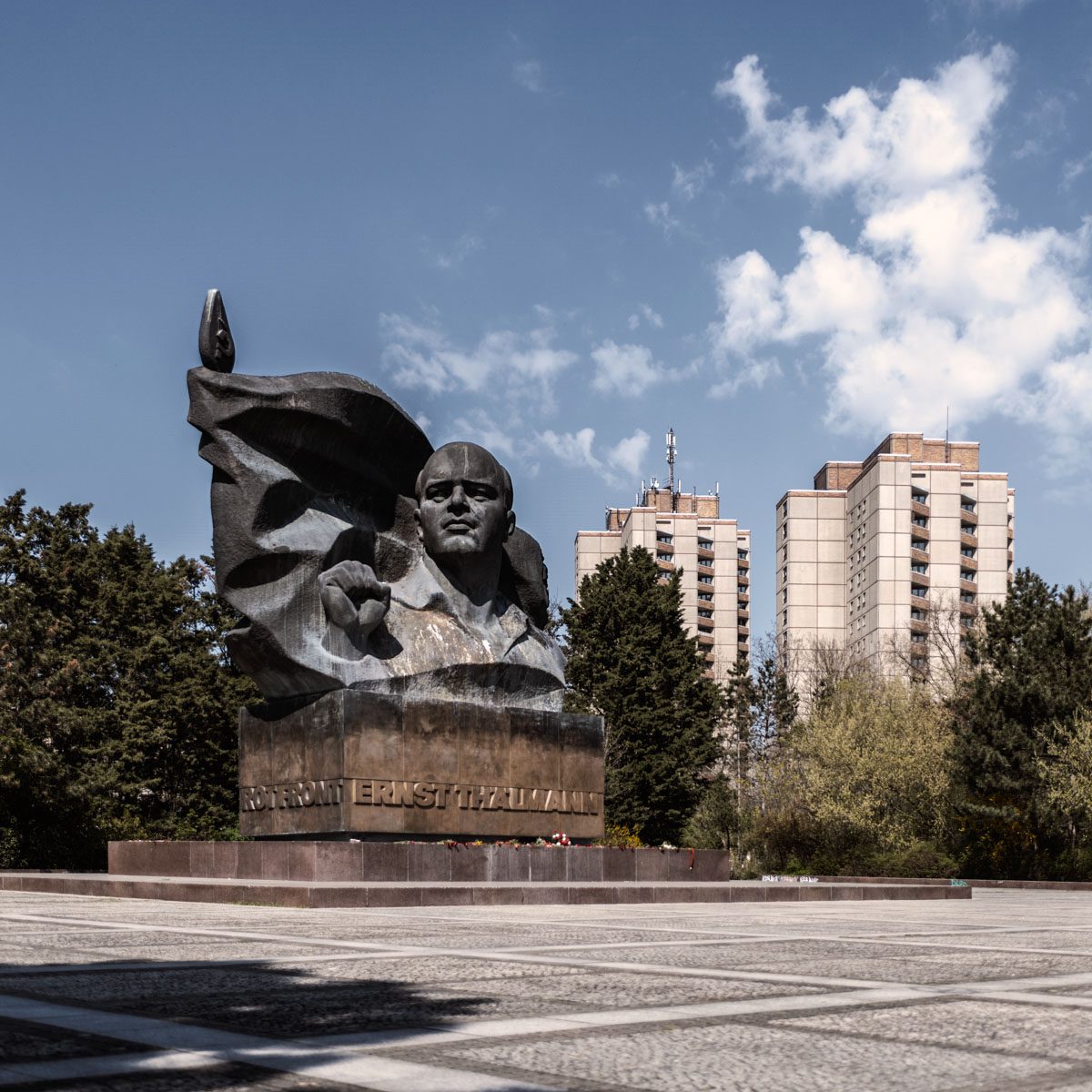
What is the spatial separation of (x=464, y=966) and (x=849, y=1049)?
11.5 feet

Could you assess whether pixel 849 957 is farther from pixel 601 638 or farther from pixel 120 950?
pixel 601 638

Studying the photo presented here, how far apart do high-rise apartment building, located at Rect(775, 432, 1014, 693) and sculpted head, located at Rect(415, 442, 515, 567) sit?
231 feet

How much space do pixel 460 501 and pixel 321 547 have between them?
2.15 meters

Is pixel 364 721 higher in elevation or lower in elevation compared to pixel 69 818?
higher

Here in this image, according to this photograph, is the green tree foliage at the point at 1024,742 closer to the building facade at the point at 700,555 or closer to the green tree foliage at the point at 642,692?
the green tree foliage at the point at 642,692

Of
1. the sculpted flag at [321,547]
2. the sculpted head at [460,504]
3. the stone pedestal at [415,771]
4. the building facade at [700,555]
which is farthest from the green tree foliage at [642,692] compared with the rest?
the building facade at [700,555]

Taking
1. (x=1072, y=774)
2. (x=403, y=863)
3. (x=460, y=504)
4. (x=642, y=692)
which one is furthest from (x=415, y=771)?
(x=642, y=692)

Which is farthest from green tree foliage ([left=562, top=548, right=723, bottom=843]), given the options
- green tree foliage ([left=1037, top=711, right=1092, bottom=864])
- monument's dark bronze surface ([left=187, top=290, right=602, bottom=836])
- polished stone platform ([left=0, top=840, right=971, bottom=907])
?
monument's dark bronze surface ([left=187, top=290, right=602, bottom=836])

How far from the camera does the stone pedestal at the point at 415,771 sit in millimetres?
20625

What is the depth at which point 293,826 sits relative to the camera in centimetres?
2145

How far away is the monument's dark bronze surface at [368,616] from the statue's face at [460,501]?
27mm

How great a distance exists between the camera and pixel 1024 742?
4525 cm

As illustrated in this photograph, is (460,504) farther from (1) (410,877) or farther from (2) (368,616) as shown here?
(1) (410,877)

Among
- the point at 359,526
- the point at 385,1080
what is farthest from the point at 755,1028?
the point at 359,526
